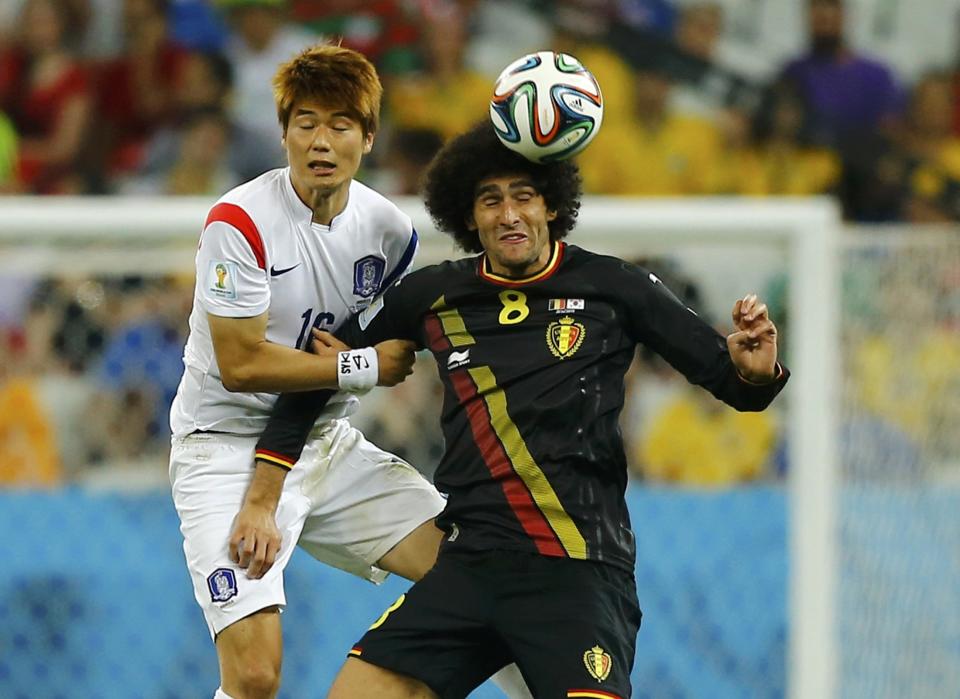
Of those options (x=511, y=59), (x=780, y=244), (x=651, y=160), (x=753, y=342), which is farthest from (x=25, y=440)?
(x=511, y=59)

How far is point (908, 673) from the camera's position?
6785 millimetres

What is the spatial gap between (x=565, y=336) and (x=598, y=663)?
808 mm

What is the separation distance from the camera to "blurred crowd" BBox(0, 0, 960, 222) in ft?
29.9

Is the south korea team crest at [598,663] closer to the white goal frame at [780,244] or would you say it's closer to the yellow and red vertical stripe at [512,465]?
the yellow and red vertical stripe at [512,465]

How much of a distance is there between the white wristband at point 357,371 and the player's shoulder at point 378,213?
0.40m

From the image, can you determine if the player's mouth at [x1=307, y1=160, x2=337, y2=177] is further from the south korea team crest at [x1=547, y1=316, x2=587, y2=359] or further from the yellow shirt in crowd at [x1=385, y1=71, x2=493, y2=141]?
the yellow shirt in crowd at [x1=385, y1=71, x2=493, y2=141]

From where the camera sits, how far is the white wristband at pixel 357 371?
4254mm

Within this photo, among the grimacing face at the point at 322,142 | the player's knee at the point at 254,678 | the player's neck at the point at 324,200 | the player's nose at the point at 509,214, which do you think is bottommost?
the player's knee at the point at 254,678

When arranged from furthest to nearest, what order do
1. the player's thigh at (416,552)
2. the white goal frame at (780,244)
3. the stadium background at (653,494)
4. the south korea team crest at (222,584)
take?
the stadium background at (653,494) < the white goal frame at (780,244) < the player's thigh at (416,552) < the south korea team crest at (222,584)

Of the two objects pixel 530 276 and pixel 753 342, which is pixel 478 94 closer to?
pixel 530 276

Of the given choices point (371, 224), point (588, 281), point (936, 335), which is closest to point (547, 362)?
point (588, 281)

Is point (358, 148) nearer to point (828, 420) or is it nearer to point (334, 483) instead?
point (334, 483)

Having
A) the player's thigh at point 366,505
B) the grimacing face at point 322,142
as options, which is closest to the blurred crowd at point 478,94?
the player's thigh at point 366,505

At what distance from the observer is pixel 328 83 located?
4.23 m
